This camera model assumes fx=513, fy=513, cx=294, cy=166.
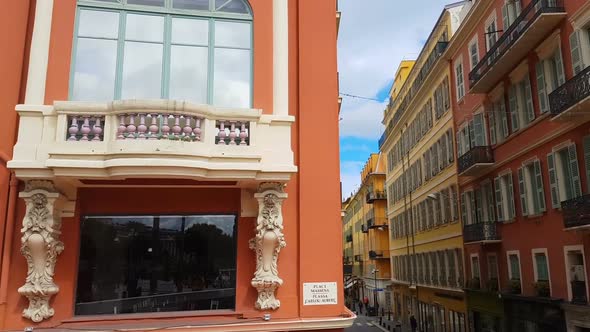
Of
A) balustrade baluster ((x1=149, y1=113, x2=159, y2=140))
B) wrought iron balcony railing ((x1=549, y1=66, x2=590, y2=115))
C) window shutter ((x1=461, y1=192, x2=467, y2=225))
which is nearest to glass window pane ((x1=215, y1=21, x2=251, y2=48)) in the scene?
balustrade baluster ((x1=149, y1=113, x2=159, y2=140))

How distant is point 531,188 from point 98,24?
18.5 meters

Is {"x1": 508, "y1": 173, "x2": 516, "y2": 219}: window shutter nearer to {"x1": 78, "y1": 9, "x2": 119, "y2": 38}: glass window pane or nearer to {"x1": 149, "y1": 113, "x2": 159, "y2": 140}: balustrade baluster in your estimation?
{"x1": 149, "y1": 113, "x2": 159, "y2": 140}: balustrade baluster

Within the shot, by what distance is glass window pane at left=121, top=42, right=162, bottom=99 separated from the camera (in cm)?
926

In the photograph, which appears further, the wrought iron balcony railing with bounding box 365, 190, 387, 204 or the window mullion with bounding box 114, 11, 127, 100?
the wrought iron balcony railing with bounding box 365, 190, 387, 204

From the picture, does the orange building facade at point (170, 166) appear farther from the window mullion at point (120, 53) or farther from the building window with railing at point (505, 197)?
the building window with railing at point (505, 197)

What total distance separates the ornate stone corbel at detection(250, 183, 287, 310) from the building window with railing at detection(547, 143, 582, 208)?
43.8ft

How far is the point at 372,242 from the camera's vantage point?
57.0 meters

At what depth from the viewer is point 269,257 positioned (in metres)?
8.96

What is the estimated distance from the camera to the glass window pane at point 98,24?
9.45m

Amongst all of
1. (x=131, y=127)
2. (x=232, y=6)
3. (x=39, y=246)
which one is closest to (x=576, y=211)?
(x=232, y=6)

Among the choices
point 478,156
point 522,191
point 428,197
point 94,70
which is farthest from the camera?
point 428,197

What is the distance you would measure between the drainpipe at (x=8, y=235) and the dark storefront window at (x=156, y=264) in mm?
1137

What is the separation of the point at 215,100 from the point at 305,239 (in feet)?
9.96

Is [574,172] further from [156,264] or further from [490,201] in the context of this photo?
[156,264]
